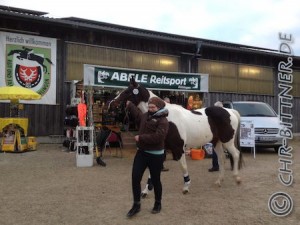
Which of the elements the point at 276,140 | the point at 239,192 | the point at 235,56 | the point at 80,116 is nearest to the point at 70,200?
the point at 239,192

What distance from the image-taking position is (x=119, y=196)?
6.96 metres

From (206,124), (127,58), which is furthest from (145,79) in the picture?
(127,58)

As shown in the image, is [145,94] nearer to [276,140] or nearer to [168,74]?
[168,74]

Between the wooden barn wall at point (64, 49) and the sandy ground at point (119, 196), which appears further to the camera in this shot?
the wooden barn wall at point (64, 49)

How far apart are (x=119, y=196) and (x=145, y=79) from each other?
18.0 feet

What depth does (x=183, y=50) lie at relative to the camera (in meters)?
19.6

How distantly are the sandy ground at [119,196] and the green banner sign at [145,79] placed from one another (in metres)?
2.43

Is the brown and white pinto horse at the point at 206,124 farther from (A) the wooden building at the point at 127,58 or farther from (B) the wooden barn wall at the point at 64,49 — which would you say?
(B) the wooden barn wall at the point at 64,49

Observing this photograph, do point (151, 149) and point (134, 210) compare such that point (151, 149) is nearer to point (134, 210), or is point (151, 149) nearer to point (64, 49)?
point (134, 210)

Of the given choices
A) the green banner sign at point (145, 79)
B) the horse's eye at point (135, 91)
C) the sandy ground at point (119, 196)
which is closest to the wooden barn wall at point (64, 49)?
the green banner sign at point (145, 79)

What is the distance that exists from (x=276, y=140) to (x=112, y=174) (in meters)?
7.11

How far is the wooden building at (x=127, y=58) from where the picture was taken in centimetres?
1548

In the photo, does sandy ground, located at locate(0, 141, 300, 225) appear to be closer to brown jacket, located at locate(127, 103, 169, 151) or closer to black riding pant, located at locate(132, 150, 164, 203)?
black riding pant, located at locate(132, 150, 164, 203)

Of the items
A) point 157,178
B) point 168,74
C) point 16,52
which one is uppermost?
point 16,52
